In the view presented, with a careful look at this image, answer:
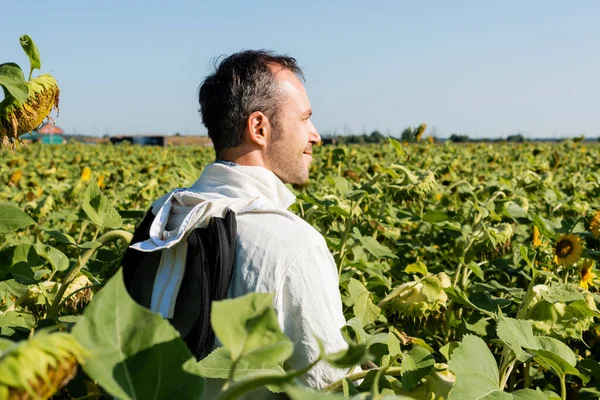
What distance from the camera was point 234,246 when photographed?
131cm

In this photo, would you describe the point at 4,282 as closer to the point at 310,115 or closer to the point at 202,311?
the point at 202,311

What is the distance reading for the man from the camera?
125 centimetres

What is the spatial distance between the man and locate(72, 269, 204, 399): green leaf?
0.64 m

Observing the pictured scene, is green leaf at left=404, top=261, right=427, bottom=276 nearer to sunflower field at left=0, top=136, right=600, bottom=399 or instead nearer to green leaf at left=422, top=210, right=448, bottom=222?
sunflower field at left=0, top=136, right=600, bottom=399

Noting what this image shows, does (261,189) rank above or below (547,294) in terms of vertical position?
above

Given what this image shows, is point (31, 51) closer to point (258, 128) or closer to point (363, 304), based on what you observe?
point (258, 128)

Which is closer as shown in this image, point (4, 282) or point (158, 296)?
point (158, 296)

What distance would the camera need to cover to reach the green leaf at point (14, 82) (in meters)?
1.03

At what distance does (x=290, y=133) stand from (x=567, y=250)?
105 centimetres

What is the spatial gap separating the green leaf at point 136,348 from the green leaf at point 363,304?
3.53ft

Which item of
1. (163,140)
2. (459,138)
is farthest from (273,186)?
(163,140)

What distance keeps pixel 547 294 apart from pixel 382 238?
6.31ft

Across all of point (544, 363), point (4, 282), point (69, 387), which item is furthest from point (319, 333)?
point (4, 282)

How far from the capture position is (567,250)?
2246 mm
